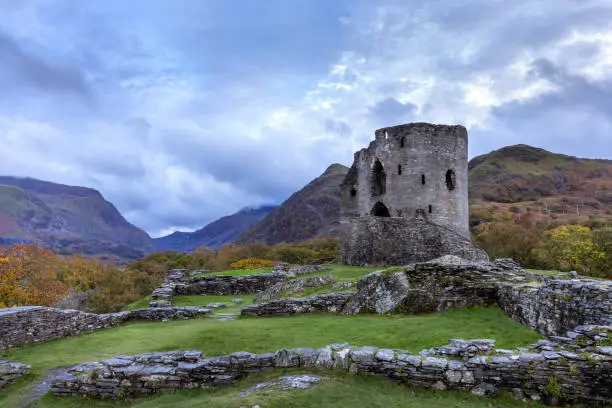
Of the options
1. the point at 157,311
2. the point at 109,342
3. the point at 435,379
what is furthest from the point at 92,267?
the point at 435,379

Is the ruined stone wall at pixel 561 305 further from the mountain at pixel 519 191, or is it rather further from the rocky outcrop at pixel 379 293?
the mountain at pixel 519 191

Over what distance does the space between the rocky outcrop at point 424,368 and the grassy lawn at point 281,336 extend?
146 centimetres

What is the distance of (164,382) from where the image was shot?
10.9 metres

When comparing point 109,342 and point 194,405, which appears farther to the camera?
point 109,342

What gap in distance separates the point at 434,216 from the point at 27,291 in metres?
32.2

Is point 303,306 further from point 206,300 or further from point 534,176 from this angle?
point 534,176

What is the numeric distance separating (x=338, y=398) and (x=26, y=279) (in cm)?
3357

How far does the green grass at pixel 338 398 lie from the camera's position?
8.79 meters

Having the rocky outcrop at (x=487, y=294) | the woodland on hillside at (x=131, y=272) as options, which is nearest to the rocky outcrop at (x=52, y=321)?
the rocky outcrop at (x=487, y=294)

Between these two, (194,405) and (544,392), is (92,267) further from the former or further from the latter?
(544,392)

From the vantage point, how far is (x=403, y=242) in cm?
2936

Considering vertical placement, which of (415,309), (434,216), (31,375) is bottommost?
(31,375)

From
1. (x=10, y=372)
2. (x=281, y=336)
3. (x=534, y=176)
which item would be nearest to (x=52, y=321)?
(x=10, y=372)

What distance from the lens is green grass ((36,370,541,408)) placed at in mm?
8789
